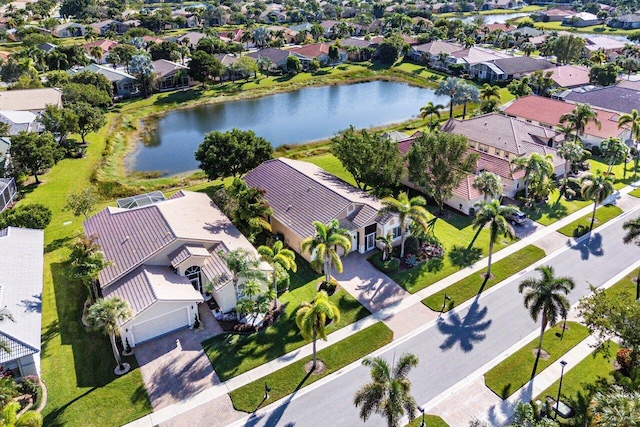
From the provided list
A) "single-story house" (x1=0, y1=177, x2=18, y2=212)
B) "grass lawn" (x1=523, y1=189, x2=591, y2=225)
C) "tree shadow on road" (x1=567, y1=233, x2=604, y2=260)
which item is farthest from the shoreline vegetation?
"tree shadow on road" (x1=567, y1=233, x2=604, y2=260)

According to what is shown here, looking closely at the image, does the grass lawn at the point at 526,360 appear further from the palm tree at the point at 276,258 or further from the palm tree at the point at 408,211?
the palm tree at the point at 276,258

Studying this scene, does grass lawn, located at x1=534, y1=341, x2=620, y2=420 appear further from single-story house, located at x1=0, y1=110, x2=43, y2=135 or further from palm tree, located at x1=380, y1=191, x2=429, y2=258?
single-story house, located at x1=0, y1=110, x2=43, y2=135

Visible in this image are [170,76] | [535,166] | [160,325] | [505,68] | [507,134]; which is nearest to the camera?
[160,325]

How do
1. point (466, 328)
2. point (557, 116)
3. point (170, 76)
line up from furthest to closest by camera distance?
point (170, 76)
point (557, 116)
point (466, 328)

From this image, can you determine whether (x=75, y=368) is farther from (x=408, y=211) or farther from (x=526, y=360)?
(x=526, y=360)

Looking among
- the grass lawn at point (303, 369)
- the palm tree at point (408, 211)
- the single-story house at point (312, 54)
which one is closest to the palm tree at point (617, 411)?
the grass lawn at point (303, 369)

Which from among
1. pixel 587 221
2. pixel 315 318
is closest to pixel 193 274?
pixel 315 318
